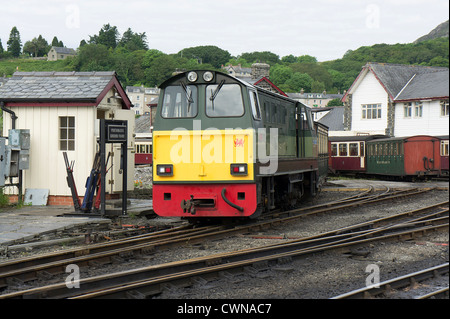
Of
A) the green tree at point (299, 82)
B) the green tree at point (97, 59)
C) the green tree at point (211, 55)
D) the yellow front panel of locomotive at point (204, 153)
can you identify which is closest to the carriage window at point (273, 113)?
the yellow front panel of locomotive at point (204, 153)

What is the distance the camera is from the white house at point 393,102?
37.5m

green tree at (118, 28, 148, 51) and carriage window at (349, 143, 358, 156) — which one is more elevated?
green tree at (118, 28, 148, 51)

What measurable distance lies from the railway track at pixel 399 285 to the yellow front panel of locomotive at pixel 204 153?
4.21 metres

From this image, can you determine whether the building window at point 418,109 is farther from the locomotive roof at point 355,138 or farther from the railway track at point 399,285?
the railway track at point 399,285

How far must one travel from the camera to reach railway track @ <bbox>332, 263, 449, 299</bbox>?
5.92 meters

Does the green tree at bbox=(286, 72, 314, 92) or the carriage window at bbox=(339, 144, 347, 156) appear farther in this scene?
the green tree at bbox=(286, 72, 314, 92)

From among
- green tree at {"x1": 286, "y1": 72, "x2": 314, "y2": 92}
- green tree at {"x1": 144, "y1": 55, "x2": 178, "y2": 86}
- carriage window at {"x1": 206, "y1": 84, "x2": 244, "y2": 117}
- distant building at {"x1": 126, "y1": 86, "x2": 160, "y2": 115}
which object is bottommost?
carriage window at {"x1": 206, "y1": 84, "x2": 244, "y2": 117}

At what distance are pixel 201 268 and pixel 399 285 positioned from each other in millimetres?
2494

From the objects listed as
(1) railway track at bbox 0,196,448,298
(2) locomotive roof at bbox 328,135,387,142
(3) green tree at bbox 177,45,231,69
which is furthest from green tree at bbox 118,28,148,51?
(1) railway track at bbox 0,196,448,298

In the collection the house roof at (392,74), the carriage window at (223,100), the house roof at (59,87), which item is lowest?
the carriage window at (223,100)

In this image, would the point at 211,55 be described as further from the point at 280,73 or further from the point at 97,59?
the point at 97,59

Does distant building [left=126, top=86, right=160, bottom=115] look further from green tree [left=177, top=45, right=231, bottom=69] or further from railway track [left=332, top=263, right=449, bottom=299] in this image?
railway track [left=332, top=263, right=449, bottom=299]

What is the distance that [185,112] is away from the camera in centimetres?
1112

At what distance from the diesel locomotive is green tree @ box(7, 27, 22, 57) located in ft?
568
